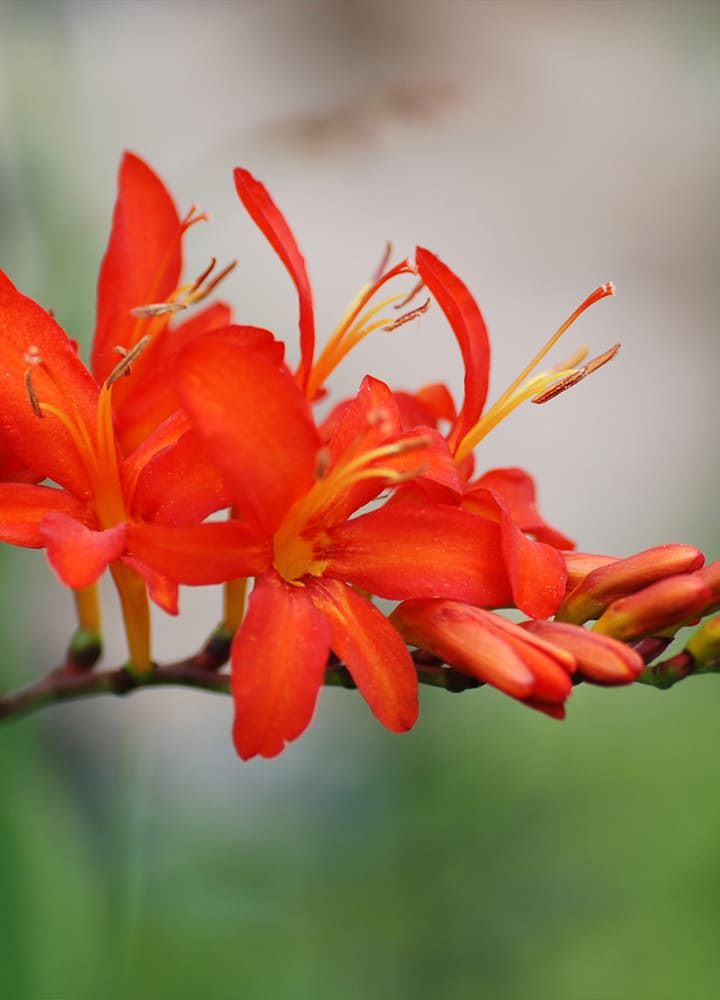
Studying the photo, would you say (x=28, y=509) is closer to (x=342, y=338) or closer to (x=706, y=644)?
(x=342, y=338)

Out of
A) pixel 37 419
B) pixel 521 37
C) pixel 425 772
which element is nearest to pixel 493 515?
pixel 37 419

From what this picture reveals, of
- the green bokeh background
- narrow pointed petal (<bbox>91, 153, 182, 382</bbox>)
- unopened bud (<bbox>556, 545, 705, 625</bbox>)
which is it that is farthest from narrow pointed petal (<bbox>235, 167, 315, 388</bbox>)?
the green bokeh background

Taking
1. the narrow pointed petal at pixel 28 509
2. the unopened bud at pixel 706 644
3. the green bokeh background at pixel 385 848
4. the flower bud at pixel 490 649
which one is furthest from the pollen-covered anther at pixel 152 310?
the green bokeh background at pixel 385 848

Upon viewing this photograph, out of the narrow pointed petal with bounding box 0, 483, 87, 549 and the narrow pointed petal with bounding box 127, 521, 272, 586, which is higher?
the narrow pointed petal with bounding box 0, 483, 87, 549

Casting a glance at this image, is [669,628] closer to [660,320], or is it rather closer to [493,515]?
[493,515]

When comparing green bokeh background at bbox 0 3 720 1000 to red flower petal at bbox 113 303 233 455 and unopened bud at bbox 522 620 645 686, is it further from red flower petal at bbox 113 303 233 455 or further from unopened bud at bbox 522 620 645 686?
unopened bud at bbox 522 620 645 686
